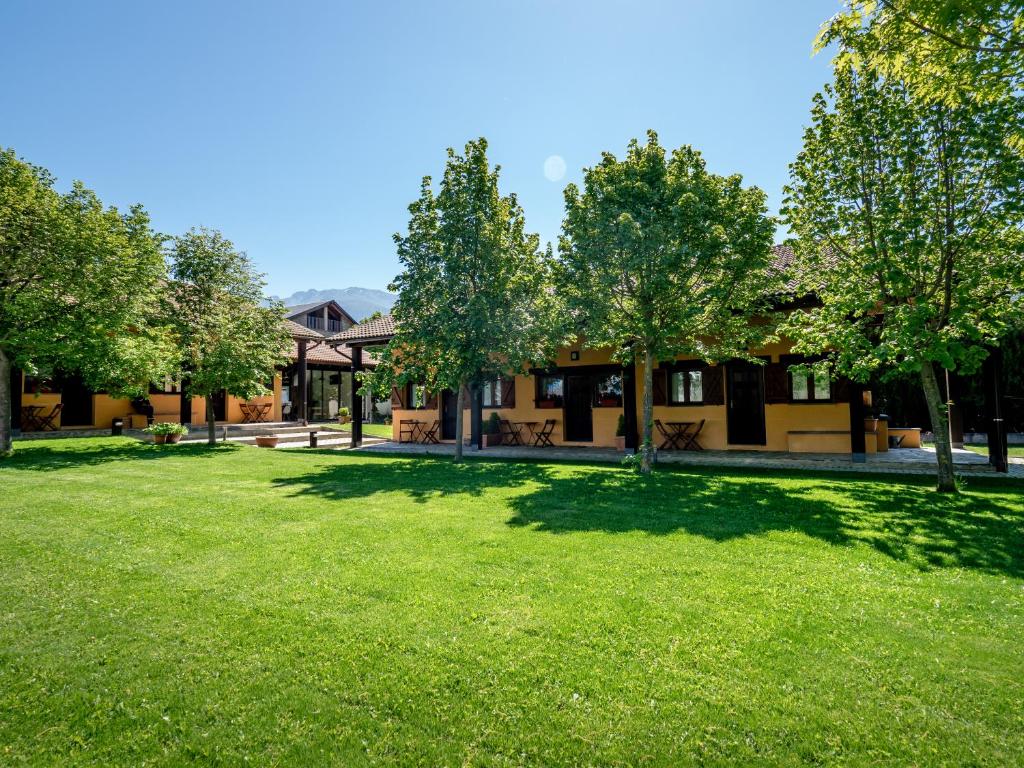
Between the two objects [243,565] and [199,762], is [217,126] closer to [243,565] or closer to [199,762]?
[243,565]

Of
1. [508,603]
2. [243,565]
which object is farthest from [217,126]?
[508,603]

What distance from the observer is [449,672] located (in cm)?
252

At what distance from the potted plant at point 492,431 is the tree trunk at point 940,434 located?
10384 millimetres

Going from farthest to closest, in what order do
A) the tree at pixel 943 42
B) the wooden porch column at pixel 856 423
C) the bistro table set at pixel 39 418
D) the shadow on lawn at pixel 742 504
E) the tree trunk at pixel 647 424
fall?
the bistro table set at pixel 39 418 < the wooden porch column at pixel 856 423 < the tree trunk at pixel 647 424 < the shadow on lawn at pixel 742 504 < the tree at pixel 943 42

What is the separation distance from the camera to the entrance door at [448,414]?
1652 cm

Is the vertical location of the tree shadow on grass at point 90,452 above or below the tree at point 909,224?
below

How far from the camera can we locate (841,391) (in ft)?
37.0

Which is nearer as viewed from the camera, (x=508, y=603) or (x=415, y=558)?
(x=508, y=603)

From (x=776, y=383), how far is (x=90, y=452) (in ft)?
52.9

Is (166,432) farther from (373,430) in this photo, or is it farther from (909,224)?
(909,224)

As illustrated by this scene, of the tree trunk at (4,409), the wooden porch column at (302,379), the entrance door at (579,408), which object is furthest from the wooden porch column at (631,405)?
the wooden porch column at (302,379)

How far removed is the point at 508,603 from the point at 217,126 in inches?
475

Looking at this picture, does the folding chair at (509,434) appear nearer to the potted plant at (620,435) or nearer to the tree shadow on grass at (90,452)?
the potted plant at (620,435)

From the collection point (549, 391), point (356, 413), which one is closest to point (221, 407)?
point (356, 413)
